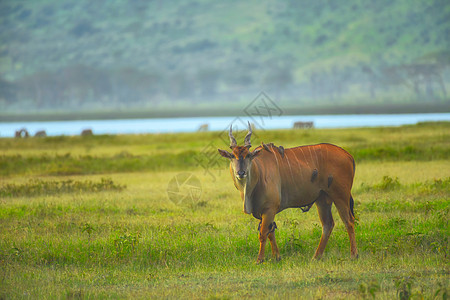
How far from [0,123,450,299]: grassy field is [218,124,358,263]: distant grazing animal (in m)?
0.70

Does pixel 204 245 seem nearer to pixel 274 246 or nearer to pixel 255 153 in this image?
pixel 274 246

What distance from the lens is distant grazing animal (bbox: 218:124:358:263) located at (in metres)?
10.6

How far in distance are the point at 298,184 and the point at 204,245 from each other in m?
2.45

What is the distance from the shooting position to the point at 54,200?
59.3 feet

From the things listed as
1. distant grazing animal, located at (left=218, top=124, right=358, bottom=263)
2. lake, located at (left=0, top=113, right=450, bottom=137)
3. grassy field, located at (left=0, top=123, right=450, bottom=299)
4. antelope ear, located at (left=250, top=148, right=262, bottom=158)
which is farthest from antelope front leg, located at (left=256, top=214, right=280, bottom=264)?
lake, located at (left=0, top=113, right=450, bottom=137)

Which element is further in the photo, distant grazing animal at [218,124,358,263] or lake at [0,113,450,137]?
lake at [0,113,450,137]

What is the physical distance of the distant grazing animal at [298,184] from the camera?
34.9 feet

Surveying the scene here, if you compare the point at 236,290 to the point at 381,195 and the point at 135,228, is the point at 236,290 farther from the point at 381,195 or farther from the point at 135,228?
the point at 381,195

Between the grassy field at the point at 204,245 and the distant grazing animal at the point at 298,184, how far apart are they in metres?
0.70

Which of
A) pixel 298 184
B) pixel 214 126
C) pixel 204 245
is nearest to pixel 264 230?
pixel 298 184

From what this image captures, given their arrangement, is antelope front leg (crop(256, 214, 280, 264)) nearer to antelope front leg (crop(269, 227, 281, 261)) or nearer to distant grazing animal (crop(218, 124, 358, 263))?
distant grazing animal (crop(218, 124, 358, 263))

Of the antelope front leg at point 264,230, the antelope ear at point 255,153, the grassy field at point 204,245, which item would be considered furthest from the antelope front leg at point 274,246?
the antelope ear at point 255,153

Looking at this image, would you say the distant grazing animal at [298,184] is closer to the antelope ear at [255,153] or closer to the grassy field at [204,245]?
the antelope ear at [255,153]

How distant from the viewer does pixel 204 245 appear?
11.8 m
